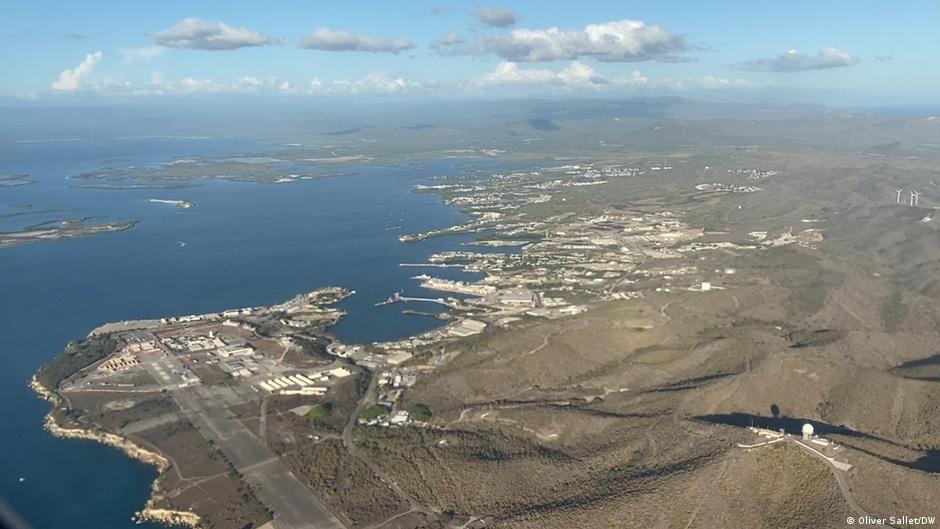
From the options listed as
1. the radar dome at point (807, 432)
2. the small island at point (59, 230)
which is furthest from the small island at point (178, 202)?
the radar dome at point (807, 432)

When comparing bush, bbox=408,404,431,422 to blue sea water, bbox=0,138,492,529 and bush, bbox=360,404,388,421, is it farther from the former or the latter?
blue sea water, bbox=0,138,492,529

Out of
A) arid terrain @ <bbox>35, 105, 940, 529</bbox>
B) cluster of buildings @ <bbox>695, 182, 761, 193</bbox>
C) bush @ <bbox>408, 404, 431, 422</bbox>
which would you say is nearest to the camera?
arid terrain @ <bbox>35, 105, 940, 529</bbox>

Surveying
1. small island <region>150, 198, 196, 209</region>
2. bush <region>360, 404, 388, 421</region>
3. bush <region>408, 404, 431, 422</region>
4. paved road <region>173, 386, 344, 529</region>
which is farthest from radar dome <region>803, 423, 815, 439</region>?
small island <region>150, 198, 196, 209</region>

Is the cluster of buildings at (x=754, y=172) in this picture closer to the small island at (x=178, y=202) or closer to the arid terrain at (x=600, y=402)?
the arid terrain at (x=600, y=402)

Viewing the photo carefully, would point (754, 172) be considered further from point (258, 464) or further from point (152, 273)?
point (258, 464)

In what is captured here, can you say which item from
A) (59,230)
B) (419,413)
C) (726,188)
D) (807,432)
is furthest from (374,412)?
(726,188)
